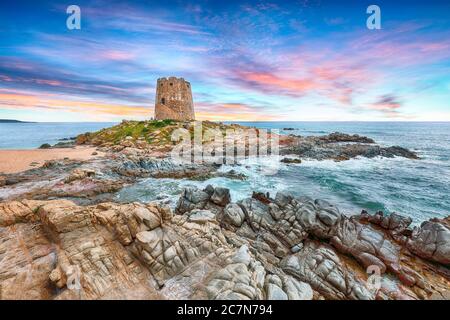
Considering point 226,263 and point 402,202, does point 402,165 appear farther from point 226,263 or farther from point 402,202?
point 226,263

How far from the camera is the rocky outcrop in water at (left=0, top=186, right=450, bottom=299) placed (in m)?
6.46

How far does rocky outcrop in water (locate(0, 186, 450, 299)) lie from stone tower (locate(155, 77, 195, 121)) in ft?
163

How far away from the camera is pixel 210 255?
26.7 feet

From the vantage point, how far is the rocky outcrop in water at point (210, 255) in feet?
21.2

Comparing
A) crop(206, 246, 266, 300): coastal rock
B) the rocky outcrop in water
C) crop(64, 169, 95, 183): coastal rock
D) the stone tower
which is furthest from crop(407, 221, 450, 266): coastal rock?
the stone tower

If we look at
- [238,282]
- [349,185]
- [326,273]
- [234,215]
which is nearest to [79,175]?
[234,215]

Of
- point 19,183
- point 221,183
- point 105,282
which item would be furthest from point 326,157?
point 19,183

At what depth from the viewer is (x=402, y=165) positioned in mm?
33250

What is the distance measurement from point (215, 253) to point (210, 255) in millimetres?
229

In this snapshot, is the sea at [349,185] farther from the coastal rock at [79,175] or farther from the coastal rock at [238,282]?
the coastal rock at [238,282]

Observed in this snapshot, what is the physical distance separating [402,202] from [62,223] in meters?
24.4

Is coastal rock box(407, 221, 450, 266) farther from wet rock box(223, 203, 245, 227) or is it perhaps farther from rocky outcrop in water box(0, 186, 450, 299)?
wet rock box(223, 203, 245, 227)

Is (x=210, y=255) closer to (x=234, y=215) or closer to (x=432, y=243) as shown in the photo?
(x=234, y=215)

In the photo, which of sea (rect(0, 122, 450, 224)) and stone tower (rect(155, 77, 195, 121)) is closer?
sea (rect(0, 122, 450, 224))
